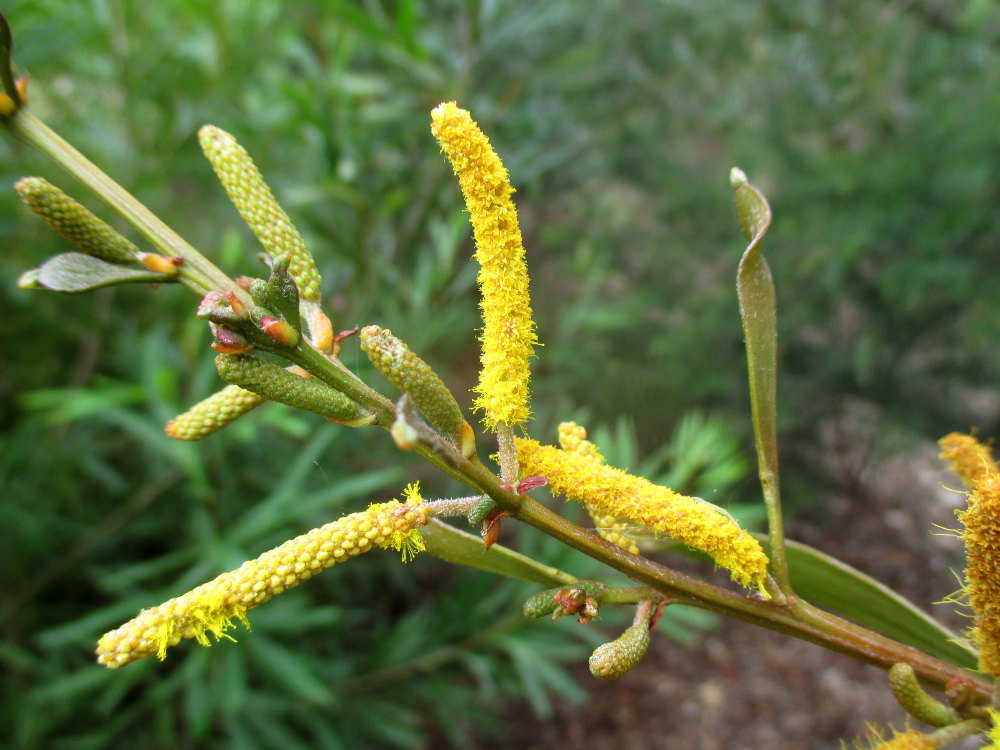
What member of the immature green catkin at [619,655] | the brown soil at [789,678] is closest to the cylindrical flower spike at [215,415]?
the immature green catkin at [619,655]

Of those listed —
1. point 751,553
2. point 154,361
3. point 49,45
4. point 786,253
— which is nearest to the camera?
point 751,553

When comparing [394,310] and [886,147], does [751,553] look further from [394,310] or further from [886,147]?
[886,147]

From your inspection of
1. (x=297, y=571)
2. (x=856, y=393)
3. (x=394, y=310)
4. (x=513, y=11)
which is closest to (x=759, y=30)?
(x=513, y=11)

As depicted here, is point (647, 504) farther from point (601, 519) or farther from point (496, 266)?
point (496, 266)

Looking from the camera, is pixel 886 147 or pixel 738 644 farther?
pixel 738 644

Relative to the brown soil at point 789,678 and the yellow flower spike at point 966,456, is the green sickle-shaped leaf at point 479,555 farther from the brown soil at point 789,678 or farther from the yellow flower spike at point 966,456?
the brown soil at point 789,678

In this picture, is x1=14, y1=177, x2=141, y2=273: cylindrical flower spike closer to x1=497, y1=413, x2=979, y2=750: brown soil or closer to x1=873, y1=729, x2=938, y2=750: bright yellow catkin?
x1=873, y1=729, x2=938, y2=750: bright yellow catkin
